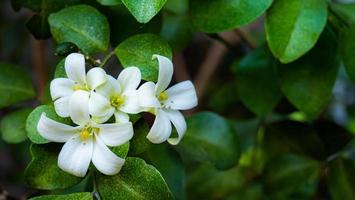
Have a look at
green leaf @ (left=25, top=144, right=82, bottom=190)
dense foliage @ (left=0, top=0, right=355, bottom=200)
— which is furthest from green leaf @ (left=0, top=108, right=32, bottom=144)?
green leaf @ (left=25, top=144, right=82, bottom=190)

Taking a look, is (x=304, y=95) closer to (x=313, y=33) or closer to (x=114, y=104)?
(x=313, y=33)

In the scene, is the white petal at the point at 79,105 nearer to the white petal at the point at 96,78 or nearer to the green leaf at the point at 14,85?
the white petal at the point at 96,78

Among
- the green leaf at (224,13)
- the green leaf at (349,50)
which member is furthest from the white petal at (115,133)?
the green leaf at (349,50)

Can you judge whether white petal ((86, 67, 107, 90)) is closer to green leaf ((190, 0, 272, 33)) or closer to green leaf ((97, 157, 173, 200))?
green leaf ((97, 157, 173, 200))

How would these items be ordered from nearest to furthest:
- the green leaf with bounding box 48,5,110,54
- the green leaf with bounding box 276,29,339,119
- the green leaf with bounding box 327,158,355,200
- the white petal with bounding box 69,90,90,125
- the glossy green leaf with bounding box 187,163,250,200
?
the white petal with bounding box 69,90,90,125 → the green leaf with bounding box 48,5,110,54 → the green leaf with bounding box 276,29,339,119 → the green leaf with bounding box 327,158,355,200 → the glossy green leaf with bounding box 187,163,250,200

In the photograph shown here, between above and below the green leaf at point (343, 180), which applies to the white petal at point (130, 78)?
above

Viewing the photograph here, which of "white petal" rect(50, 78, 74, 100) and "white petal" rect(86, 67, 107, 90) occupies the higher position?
"white petal" rect(86, 67, 107, 90)
